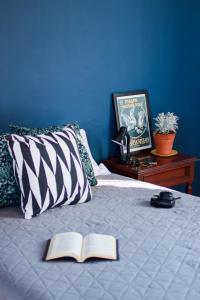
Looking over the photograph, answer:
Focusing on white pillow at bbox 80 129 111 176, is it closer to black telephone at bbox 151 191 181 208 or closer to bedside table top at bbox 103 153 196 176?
bedside table top at bbox 103 153 196 176

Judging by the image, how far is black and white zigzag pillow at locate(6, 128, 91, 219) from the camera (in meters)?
1.90

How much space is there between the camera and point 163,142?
2.85 m

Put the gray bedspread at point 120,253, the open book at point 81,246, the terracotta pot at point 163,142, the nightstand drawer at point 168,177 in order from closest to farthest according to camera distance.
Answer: the gray bedspread at point 120,253 < the open book at point 81,246 < the nightstand drawer at point 168,177 < the terracotta pot at point 163,142

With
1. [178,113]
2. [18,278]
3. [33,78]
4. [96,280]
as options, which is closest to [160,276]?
[96,280]

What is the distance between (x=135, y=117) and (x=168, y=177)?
1.66ft

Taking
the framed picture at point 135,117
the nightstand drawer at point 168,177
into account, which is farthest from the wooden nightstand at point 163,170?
the framed picture at point 135,117

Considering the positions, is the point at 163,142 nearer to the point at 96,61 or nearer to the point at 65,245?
the point at 96,61

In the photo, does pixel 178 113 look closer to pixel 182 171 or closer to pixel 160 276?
pixel 182 171

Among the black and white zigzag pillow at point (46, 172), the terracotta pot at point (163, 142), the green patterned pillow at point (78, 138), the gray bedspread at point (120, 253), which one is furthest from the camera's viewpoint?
the terracotta pot at point (163, 142)

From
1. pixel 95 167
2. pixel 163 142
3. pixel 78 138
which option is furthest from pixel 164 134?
pixel 78 138

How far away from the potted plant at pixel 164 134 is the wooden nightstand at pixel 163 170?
0.22 feet

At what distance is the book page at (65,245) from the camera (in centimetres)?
146

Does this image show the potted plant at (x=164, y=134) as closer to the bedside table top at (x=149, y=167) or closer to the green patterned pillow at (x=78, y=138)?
the bedside table top at (x=149, y=167)

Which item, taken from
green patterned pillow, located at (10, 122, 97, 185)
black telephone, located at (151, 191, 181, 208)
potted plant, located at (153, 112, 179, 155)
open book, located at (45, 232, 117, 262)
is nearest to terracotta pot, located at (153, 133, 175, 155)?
potted plant, located at (153, 112, 179, 155)
